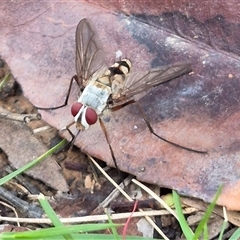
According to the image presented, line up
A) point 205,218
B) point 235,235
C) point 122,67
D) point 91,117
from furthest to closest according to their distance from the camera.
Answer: point 122,67
point 91,117
point 235,235
point 205,218

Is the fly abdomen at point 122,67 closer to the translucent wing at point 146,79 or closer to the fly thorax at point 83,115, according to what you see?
the translucent wing at point 146,79

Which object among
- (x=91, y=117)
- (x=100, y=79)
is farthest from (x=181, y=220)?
(x=100, y=79)

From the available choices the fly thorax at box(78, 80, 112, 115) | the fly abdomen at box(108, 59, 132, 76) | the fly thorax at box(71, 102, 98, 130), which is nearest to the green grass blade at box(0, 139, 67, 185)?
the fly thorax at box(71, 102, 98, 130)

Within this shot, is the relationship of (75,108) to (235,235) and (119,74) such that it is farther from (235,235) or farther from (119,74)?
(235,235)

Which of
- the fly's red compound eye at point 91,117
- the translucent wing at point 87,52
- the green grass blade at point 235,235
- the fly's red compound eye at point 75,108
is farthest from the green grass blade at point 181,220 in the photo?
the translucent wing at point 87,52

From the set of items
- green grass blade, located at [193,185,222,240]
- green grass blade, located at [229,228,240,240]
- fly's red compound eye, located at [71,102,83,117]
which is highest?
fly's red compound eye, located at [71,102,83,117]

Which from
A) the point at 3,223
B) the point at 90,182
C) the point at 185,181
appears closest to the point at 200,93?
the point at 185,181

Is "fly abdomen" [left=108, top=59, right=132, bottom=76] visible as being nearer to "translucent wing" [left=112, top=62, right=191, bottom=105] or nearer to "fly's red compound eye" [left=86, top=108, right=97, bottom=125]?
"translucent wing" [left=112, top=62, right=191, bottom=105]
